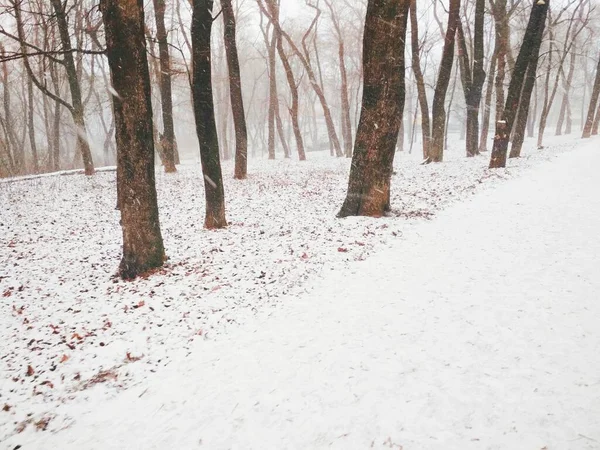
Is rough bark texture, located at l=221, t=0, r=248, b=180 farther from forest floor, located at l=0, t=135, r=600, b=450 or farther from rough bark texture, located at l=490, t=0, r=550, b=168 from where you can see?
rough bark texture, located at l=490, t=0, r=550, b=168

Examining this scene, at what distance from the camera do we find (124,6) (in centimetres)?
432

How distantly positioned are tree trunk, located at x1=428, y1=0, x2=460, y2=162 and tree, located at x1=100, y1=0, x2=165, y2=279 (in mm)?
13521

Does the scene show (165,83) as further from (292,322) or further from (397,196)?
(292,322)

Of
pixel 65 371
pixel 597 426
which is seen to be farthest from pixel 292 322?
pixel 597 426

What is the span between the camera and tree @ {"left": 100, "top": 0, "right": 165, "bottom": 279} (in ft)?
14.4

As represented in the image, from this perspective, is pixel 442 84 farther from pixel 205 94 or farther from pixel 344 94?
pixel 205 94

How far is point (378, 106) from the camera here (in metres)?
6.54

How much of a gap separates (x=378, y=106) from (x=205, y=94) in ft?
11.1

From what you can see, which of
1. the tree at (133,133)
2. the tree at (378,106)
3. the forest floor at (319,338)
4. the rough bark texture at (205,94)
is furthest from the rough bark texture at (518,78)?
the tree at (133,133)

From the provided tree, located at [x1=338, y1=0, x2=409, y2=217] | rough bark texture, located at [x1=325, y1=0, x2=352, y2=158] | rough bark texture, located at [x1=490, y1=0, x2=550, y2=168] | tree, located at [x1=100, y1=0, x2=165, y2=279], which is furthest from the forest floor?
rough bark texture, located at [x1=325, y1=0, x2=352, y2=158]

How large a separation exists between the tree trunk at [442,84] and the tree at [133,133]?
1352 cm

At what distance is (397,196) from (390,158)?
265 centimetres

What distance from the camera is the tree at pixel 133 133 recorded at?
4.38 meters

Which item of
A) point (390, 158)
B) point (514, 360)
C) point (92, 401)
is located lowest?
point (92, 401)
